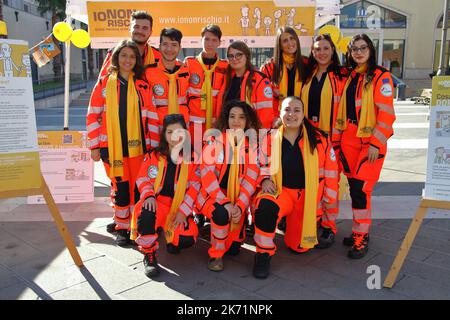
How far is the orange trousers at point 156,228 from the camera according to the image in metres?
3.41

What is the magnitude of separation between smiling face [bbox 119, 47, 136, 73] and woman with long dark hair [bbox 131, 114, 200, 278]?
64 cm

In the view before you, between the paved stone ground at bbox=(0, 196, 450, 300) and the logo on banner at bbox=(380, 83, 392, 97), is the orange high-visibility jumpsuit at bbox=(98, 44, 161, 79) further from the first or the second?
the logo on banner at bbox=(380, 83, 392, 97)

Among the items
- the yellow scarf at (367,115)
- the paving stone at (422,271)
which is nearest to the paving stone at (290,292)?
the paving stone at (422,271)

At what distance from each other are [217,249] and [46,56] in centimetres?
360

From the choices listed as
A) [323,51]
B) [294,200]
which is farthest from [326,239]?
[323,51]

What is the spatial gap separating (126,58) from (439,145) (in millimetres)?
2739

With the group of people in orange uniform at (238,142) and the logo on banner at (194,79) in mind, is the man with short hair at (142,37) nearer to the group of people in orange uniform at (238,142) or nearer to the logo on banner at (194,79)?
the group of people in orange uniform at (238,142)

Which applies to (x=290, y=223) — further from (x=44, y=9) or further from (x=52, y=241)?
(x=44, y=9)

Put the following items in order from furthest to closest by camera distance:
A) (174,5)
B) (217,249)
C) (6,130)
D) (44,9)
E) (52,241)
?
(44,9) < (174,5) < (52,241) < (217,249) < (6,130)

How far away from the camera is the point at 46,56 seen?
5301 mm

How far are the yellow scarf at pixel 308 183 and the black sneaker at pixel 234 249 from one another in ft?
1.90

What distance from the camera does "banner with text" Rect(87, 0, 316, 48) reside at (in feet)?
18.7

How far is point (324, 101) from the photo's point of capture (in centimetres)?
389
